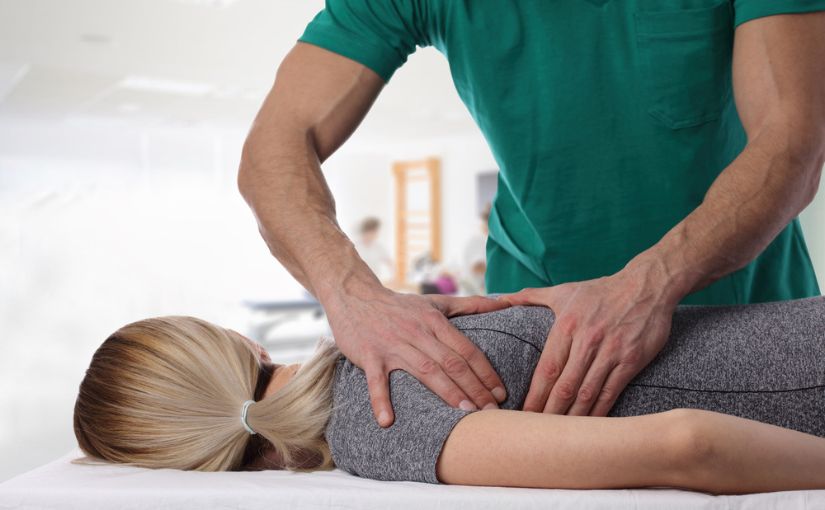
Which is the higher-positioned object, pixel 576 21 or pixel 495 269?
pixel 576 21

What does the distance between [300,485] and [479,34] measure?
2.53ft

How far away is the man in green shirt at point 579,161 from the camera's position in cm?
99

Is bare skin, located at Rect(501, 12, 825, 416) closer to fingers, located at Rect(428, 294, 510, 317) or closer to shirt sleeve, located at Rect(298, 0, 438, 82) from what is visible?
fingers, located at Rect(428, 294, 510, 317)

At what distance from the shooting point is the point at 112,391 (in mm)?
1139

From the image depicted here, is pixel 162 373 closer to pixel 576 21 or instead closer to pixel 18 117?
pixel 576 21

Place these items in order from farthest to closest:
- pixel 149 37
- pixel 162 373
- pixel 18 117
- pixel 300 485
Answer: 1. pixel 18 117
2. pixel 149 37
3. pixel 162 373
4. pixel 300 485

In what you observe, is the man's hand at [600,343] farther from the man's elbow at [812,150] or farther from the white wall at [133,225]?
the white wall at [133,225]

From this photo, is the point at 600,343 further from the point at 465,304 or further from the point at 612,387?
the point at 465,304

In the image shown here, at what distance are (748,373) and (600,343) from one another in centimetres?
19

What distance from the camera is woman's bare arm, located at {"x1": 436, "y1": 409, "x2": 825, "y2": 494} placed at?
2.62 ft

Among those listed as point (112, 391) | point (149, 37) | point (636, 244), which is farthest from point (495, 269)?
point (149, 37)


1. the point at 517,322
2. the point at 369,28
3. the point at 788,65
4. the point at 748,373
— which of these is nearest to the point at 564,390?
the point at 517,322

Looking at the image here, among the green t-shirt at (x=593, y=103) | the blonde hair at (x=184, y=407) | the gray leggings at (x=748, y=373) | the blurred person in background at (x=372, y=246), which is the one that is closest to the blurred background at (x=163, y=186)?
the blurred person in background at (x=372, y=246)

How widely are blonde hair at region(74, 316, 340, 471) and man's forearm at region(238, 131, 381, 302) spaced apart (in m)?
0.14
